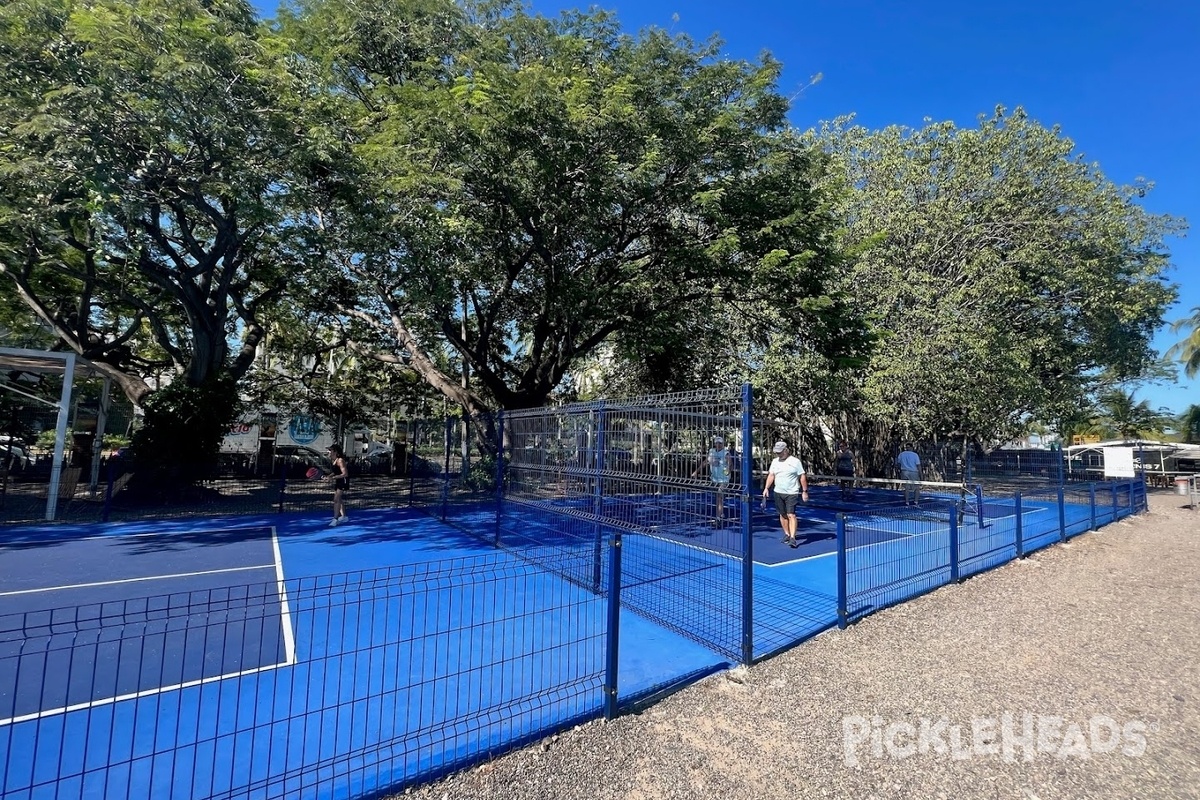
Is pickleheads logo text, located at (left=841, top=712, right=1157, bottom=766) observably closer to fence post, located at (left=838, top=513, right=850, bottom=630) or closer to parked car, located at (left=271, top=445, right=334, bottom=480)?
fence post, located at (left=838, top=513, right=850, bottom=630)

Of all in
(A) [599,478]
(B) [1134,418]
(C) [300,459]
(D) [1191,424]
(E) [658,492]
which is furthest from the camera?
(D) [1191,424]

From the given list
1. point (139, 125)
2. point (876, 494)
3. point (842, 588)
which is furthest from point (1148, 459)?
point (139, 125)

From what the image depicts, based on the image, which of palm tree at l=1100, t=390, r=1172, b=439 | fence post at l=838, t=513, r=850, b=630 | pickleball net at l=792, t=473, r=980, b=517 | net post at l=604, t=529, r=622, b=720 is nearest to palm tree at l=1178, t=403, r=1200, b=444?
palm tree at l=1100, t=390, r=1172, b=439

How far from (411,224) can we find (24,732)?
8.15m

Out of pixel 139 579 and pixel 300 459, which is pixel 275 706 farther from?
pixel 300 459

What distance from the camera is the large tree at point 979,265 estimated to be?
603 inches

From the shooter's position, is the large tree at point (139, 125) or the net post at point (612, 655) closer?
the net post at point (612, 655)

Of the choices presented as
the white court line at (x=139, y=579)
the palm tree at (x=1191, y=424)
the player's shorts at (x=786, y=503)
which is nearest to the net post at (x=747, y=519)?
the player's shorts at (x=786, y=503)

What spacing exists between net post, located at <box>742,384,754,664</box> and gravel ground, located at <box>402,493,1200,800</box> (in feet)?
0.89

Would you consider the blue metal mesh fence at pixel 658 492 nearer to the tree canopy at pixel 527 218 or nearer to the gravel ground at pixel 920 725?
the gravel ground at pixel 920 725

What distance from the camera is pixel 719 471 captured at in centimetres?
492

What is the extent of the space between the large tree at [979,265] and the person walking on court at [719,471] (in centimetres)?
1121

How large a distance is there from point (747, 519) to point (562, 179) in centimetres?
823

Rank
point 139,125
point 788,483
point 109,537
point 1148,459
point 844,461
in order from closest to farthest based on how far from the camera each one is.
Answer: point 139,125
point 788,483
point 109,537
point 844,461
point 1148,459
